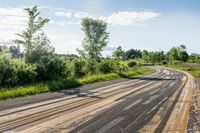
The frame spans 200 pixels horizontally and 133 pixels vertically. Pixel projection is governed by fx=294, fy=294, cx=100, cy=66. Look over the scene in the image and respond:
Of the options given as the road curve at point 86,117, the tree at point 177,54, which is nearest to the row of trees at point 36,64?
the road curve at point 86,117

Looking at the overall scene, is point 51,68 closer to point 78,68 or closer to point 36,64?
point 36,64

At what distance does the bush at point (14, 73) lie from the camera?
2106 cm

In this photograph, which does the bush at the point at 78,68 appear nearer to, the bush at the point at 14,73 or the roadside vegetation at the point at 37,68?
the roadside vegetation at the point at 37,68

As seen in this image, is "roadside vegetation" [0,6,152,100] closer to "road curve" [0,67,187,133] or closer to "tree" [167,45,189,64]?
"road curve" [0,67,187,133]

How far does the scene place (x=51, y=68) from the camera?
89.8 ft

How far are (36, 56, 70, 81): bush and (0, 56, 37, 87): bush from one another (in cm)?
164

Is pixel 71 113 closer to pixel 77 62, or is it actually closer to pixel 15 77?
pixel 15 77

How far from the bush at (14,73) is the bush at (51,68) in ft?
5.40

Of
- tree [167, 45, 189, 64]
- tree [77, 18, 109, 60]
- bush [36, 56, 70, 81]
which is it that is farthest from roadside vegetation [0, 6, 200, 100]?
tree [167, 45, 189, 64]

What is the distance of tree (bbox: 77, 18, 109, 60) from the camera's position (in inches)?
3110

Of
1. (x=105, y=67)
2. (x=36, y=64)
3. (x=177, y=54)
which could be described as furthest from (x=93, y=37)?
(x=177, y=54)

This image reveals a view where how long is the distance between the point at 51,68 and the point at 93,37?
53.6 m

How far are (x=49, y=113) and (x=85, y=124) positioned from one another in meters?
2.39

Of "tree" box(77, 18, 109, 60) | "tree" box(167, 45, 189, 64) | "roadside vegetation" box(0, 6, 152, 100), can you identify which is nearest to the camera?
"roadside vegetation" box(0, 6, 152, 100)
